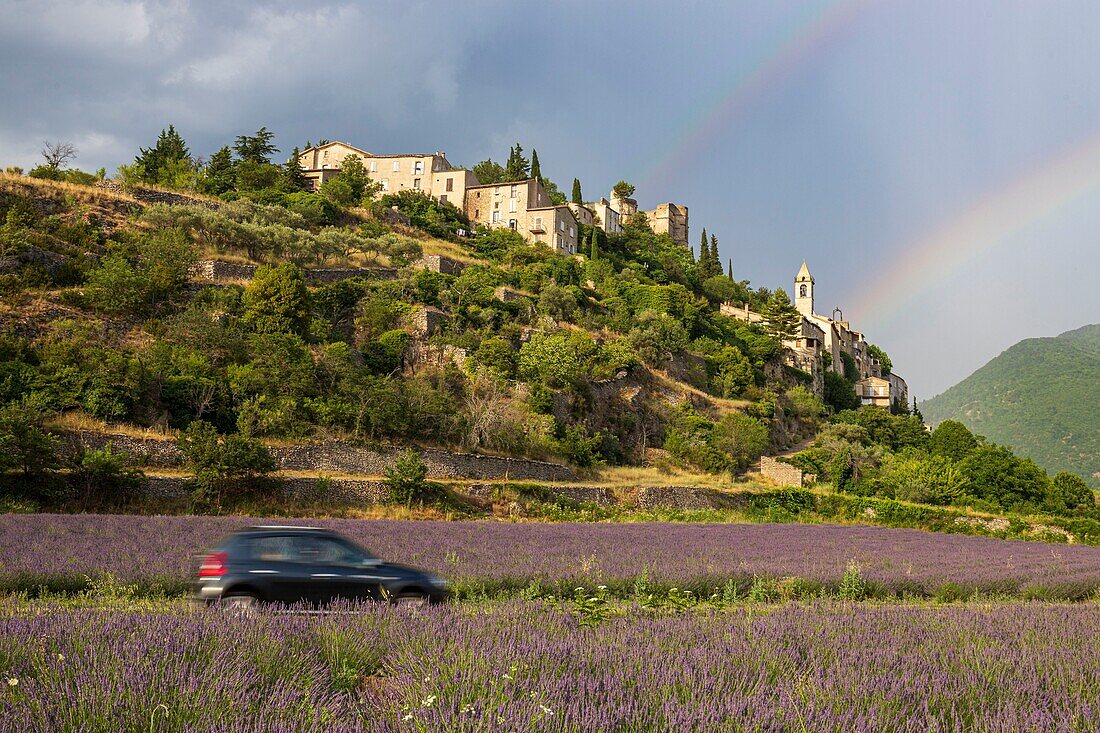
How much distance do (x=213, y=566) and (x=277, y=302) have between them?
30727 millimetres

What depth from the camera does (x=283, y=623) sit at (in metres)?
5.78

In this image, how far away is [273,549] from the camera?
9.76 metres

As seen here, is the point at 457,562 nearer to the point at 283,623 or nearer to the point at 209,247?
the point at 283,623

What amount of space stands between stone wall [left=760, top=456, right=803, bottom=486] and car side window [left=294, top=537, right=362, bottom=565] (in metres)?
39.4

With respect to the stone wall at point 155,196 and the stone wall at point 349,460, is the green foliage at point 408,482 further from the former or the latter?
the stone wall at point 155,196

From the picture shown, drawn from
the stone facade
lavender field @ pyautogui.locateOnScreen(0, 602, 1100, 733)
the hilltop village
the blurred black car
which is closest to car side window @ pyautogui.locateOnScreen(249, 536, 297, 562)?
the blurred black car

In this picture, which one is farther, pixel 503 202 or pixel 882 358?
pixel 882 358

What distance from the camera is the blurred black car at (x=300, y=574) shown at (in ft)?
30.3

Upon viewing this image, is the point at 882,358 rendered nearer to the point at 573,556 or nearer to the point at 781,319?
the point at 781,319

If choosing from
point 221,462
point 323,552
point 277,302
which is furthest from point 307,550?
point 277,302

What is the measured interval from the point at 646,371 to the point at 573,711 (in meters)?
52.1

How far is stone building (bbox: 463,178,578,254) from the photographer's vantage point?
78.4 m

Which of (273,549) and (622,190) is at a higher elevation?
(622,190)

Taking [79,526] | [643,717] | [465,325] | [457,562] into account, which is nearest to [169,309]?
[465,325]
